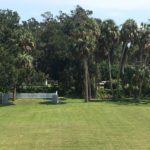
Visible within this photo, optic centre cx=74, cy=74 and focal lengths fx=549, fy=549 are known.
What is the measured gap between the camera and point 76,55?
8156 centimetres

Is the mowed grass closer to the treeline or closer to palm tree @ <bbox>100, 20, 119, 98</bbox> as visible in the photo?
the treeline

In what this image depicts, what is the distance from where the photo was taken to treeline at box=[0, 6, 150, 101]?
80.1 meters

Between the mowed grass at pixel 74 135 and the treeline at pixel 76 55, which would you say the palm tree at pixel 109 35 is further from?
the mowed grass at pixel 74 135

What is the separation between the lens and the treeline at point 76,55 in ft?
263

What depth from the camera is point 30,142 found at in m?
30.3

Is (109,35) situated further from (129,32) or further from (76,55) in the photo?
(76,55)

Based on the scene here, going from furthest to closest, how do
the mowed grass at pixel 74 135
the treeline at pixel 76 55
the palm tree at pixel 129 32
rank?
the palm tree at pixel 129 32 < the treeline at pixel 76 55 < the mowed grass at pixel 74 135

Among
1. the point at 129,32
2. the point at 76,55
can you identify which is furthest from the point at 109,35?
the point at 76,55

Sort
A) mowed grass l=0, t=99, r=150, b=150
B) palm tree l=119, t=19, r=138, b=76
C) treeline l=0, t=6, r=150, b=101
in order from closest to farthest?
mowed grass l=0, t=99, r=150, b=150 < treeline l=0, t=6, r=150, b=101 < palm tree l=119, t=19, r=138, b=76

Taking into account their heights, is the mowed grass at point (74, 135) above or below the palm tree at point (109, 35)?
below

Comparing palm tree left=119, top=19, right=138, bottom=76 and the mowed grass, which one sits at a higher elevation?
palm tree left=119, top=19, right=138, bottom=76

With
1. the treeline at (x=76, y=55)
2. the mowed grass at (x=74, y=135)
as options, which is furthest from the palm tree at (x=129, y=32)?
the mowed grass at (x=74, y=135)

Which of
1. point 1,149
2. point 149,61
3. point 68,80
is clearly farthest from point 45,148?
point 149,61

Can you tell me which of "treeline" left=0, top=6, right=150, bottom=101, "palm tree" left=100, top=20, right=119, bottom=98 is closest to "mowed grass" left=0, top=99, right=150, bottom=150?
"treeline" left=0, top=6, right=150, bottom=101
